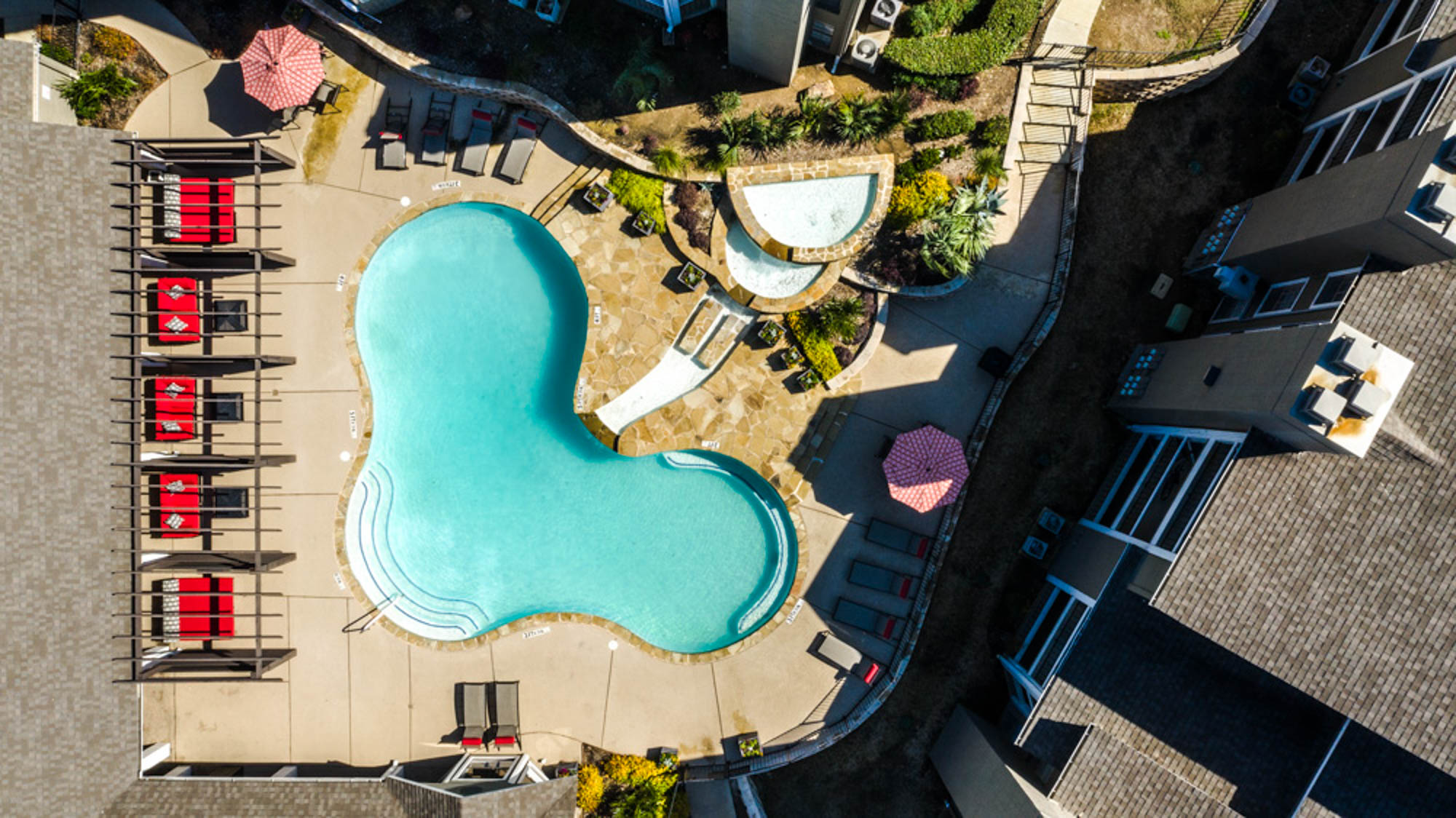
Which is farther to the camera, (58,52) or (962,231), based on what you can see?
(58,52)

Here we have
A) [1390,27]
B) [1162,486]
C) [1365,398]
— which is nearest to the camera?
[1365,398]

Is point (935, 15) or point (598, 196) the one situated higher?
point (935, 15)

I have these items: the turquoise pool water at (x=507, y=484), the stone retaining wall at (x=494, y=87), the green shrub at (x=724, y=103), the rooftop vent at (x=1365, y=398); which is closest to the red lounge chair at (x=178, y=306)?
the turquoise pool water at (x=507, y=484)

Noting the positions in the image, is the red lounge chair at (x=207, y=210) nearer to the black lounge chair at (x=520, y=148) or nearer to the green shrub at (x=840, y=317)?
the black lounge chair at (x=520, y=148)

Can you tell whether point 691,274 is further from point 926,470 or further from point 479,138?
point 926,470

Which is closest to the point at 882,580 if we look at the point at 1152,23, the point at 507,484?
the point at 507,484

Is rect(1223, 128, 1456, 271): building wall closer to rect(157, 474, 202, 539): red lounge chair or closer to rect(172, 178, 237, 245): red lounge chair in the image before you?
rect(172, 178, 237, 245): red lounge chair

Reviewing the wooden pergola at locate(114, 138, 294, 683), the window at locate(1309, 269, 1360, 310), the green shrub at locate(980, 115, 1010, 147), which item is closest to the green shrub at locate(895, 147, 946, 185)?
the green shrub at locate(980, 115, 1010, 147)
